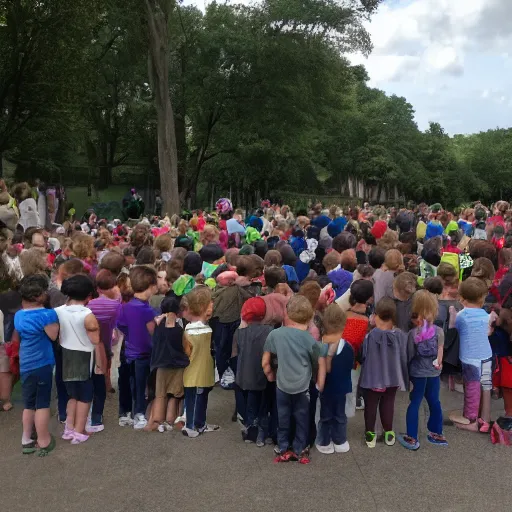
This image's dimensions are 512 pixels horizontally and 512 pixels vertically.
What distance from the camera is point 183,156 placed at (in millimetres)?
28469

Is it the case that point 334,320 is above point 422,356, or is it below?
above

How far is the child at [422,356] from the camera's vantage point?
16.0 ft

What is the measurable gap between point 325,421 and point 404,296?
5.02ft

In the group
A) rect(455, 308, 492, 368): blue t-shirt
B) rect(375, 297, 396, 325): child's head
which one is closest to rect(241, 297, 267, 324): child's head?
rect(375, 297, 396, 325): child's head

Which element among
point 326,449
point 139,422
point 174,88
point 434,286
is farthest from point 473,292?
point 174,88

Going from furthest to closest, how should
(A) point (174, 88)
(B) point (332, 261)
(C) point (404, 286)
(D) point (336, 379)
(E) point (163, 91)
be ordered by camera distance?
(A) point (174, 88)
(E) point (163, 91)
(B) point (332, 261)
(C) point (404, 286)
(D) point (336, 379)

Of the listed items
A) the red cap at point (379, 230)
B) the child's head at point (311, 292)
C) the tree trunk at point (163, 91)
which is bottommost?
the child's head at point (311, 292)

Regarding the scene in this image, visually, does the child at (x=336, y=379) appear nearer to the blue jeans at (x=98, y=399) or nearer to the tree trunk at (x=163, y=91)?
the blue jeans at (x=98, y=399)

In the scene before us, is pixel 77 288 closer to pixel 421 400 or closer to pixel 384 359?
pixel 384 359

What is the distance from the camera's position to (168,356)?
4957mm

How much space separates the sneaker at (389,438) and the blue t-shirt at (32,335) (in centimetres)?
301

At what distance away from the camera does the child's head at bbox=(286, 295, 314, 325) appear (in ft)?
15.2

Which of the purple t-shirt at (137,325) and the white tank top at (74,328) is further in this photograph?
the purple t-shirt at (137,325)

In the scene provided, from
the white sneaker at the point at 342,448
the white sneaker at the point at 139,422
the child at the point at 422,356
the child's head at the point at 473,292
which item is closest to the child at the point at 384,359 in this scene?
the child at the point at 422,356
